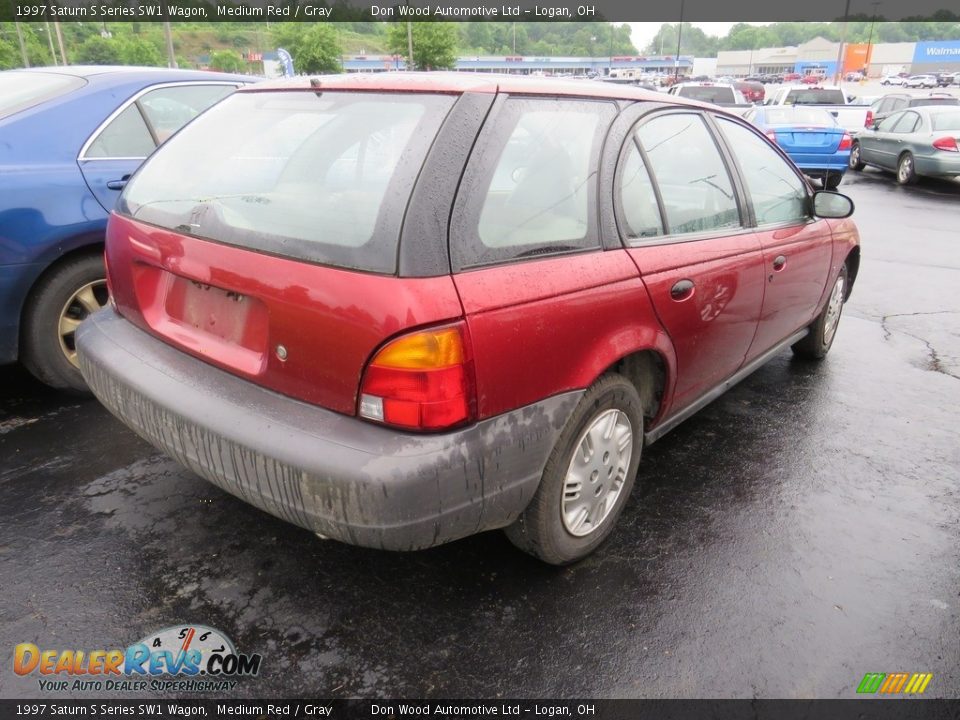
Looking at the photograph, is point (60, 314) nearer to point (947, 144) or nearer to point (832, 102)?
point (947, 144)

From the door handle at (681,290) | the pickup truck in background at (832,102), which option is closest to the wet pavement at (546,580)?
the door handle at (681,290)

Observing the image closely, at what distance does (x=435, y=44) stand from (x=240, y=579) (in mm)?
68313

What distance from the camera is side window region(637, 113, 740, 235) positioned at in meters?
2.68

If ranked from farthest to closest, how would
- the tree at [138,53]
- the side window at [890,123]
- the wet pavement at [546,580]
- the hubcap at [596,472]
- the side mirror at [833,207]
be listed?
1. the tree at [138,53]
2. the side window at [890,123]
3. the side mirror at [833,207]
4. the hubcap at [596,472]
5. the wet pavement at [546,580]

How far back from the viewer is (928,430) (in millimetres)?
3654

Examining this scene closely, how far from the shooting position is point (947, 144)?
1246cm

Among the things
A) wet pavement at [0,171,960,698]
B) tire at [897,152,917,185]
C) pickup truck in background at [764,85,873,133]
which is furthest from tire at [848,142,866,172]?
wet pavement at [0,171,960,698]

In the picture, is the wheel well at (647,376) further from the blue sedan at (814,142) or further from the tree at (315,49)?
the tree at (315,49)

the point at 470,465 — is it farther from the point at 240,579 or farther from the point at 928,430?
the point at 928,430

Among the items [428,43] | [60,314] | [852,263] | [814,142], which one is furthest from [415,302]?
[428,43]

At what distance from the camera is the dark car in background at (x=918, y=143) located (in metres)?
12.5

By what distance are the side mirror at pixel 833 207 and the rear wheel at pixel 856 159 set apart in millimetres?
14387

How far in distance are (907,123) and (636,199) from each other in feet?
47.7

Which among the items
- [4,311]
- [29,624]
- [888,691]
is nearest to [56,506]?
[29,624]
